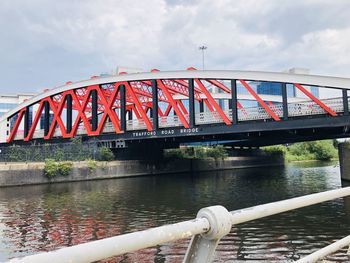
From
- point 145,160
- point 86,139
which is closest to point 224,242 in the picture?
point 145,160

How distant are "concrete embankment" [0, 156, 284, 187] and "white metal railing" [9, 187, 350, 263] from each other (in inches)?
1782

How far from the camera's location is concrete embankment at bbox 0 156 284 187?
43.7m

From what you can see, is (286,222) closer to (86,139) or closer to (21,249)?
(21,249)

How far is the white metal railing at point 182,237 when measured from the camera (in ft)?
6.31

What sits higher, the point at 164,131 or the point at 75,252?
the point at 164,131

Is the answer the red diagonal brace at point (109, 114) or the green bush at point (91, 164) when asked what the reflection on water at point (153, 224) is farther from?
the red diagonal brace at point (109, 114)

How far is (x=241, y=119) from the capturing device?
145ft

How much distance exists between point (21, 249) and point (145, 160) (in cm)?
4654

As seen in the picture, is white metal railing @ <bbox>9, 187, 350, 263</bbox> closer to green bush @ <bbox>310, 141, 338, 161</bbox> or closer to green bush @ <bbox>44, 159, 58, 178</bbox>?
green bush @ <bbox>44, 159, 58, 178</bbox>

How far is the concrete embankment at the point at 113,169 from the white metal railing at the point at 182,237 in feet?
149

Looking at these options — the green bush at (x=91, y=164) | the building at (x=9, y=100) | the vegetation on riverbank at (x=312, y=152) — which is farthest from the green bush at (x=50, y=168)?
the building at (x=9, y=100)

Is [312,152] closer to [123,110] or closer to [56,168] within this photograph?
[123,110]

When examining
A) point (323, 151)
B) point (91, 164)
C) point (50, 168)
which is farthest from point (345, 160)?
point (323, 151)

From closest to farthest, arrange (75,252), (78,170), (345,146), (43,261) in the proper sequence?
(43,261) → (75,252) → (345,146) → (78,170)
